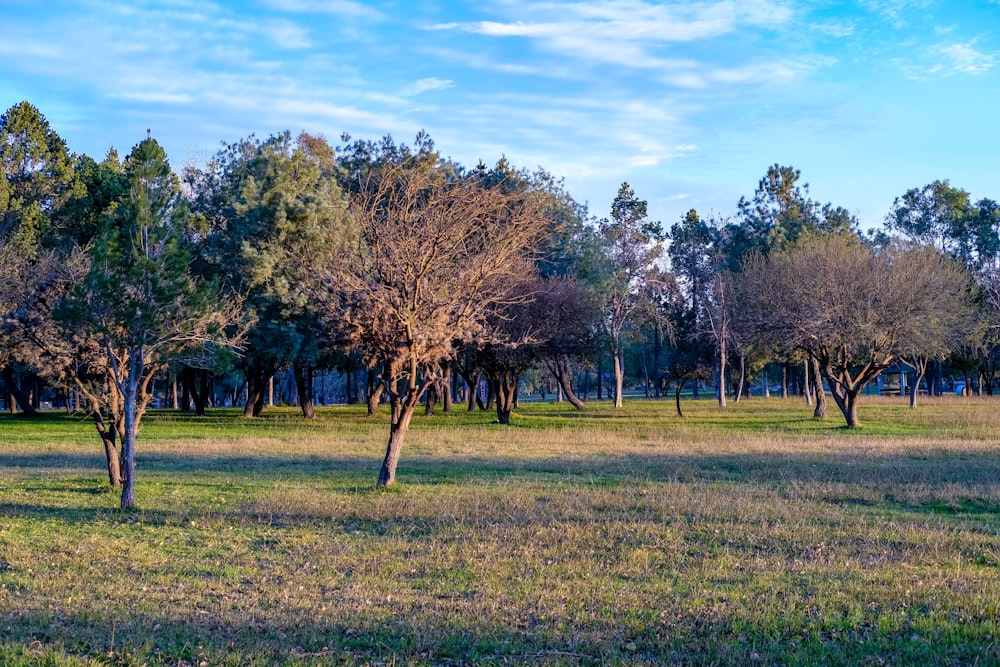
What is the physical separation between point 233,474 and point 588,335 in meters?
25.3

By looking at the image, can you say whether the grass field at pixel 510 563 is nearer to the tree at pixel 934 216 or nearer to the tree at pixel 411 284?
the tree at pixel 411 284

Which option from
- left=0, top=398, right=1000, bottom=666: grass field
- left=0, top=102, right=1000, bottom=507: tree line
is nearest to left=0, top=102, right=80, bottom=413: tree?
left=0, top=102, right=1000, bottom=507: tree line

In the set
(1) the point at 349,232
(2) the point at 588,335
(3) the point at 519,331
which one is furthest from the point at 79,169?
(2) the point at 588,335

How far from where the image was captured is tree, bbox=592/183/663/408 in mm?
53156

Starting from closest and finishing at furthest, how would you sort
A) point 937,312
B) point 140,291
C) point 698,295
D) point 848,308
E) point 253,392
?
point 140,291 < point 848,308 < point 937,312 < point 253,392 < point 698,295

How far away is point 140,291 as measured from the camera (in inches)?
567

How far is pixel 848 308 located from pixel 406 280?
25.2 m

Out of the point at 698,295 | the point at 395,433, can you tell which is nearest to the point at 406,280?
the point at 395,433

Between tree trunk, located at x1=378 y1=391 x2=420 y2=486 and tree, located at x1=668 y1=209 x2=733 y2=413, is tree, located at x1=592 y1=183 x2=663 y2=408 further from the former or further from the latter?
tree trunk, located at x1=378 y1=391 x2=420 y2=486

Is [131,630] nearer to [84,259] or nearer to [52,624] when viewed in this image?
[52,624]

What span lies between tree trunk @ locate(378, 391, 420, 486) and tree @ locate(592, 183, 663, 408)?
29180 mm

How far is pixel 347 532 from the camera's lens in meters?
12.2

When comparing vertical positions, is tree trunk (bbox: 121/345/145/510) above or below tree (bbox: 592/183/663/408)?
below

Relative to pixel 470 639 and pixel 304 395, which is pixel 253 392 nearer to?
pixel 304 395
